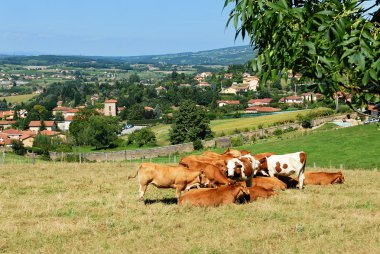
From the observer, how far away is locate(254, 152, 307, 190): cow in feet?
56.6

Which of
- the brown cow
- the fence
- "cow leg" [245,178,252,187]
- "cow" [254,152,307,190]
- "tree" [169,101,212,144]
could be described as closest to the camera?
the brown cow

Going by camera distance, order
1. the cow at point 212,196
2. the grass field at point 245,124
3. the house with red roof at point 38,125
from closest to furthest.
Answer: the cow at point 212,196 → the grass field at point 245,124 → the house with red roof at point 38,125

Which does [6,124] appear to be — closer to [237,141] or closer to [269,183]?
[237,141]

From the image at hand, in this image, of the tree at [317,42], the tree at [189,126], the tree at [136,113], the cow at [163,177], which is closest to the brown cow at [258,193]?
the cow at [163,177]

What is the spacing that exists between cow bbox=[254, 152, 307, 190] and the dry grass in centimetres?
96

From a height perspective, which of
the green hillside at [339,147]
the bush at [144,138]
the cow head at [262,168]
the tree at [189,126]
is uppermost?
the cow head at [262,168]

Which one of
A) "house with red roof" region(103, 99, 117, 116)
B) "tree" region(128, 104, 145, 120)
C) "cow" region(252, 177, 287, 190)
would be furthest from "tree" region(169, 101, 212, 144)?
"house with red roof" region(103, 99, 117, 116)

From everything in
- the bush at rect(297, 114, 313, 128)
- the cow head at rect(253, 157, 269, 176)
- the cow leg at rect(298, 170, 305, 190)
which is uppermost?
the cow head at rect(253, 157, 269, 176)

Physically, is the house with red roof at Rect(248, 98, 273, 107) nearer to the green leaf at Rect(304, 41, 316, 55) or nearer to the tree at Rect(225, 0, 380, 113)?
the tree at Rect(225, 0, 380, 113)

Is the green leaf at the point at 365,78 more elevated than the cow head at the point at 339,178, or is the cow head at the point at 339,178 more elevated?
the green leaf at the point at 365,78

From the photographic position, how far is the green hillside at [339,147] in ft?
147

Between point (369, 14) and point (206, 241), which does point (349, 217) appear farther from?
point (369, 14)

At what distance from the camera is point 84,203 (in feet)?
48.3

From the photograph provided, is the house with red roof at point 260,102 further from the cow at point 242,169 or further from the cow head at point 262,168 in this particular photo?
the cow at point 242,169
